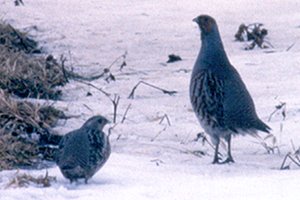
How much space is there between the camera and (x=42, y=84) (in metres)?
8.08

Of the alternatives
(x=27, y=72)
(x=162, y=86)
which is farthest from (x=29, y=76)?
(x=162, y=86)

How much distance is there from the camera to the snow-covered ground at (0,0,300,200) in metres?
5.31

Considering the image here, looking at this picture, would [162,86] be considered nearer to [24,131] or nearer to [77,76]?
[77,76]

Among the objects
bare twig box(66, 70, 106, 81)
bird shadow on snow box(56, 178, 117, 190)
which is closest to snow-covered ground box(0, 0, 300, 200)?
bird shadow on snow box(56, 178, 117, 190)

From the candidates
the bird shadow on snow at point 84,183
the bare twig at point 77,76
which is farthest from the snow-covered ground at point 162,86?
the bare twig at point 77,76

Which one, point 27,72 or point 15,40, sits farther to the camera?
point 15,40

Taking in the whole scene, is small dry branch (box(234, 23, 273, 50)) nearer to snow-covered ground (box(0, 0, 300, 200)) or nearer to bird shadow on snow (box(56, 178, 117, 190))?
snow-covered ground (box(0, 0, 300, 200))

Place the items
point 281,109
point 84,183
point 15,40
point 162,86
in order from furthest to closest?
point 15,40 → point 162,86 → point 281,109 → point 84,183

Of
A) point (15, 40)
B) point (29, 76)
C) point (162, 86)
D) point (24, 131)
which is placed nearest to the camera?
point (24, 131)

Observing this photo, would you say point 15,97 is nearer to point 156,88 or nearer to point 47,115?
point 47,115

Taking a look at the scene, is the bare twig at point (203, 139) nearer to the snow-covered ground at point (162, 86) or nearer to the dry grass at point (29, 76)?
the snow-covered ground at point (162, 86)

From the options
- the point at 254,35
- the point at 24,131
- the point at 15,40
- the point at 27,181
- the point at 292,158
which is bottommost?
the point at 15,40

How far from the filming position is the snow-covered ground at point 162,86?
5312 mm

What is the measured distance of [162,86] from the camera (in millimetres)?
8570
